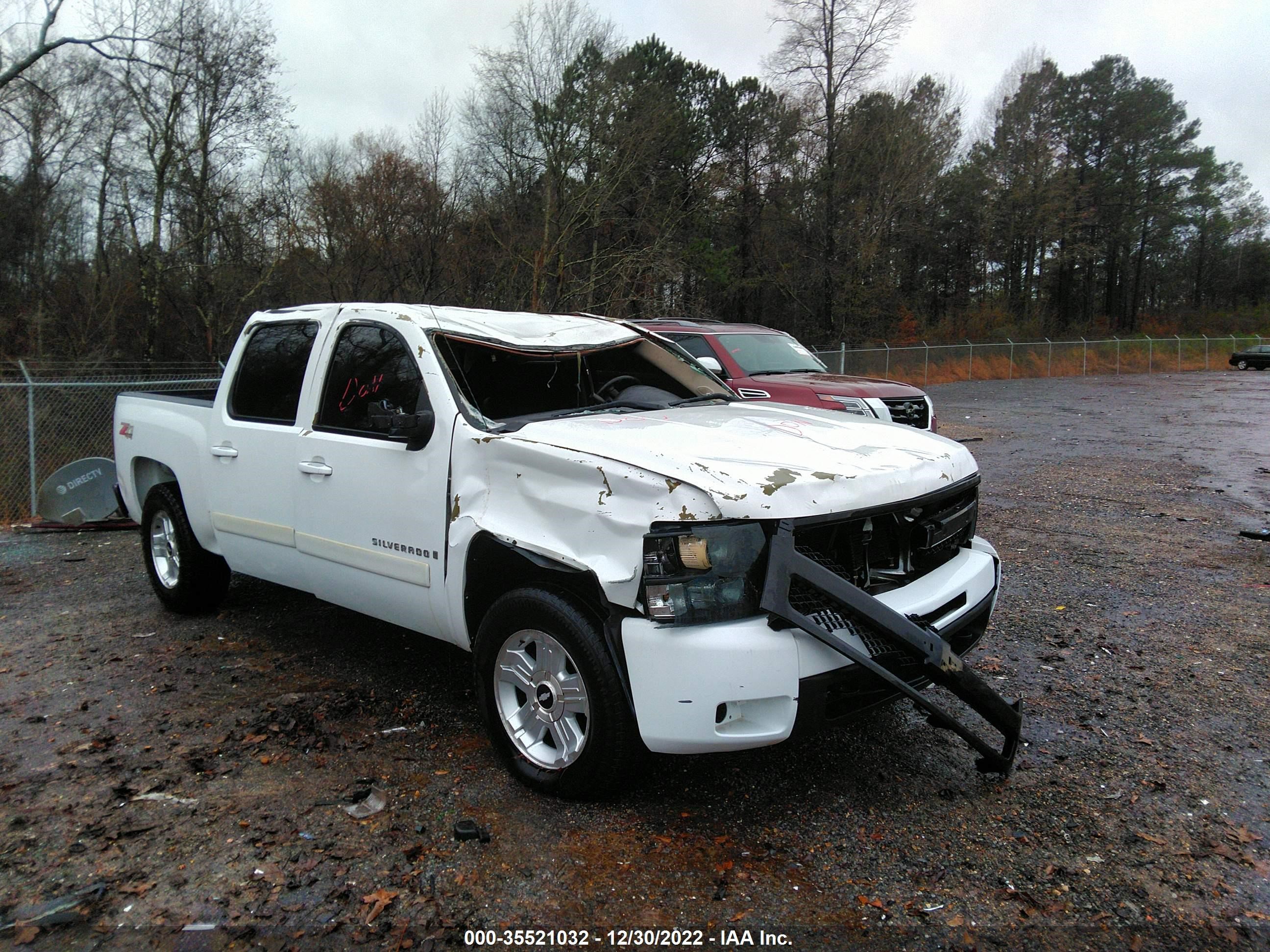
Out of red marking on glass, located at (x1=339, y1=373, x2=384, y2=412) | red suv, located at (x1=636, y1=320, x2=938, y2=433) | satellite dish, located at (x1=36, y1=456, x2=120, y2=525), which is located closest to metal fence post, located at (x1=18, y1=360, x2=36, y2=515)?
satellite dish, located at (x1=36, y1=456, x2=120, y2=525)

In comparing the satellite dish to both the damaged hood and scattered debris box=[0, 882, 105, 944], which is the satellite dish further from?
the damaged hood

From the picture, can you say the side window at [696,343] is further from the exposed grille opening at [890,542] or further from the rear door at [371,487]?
the exposed grille opening at [890,542]

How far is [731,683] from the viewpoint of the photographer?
2672 millimetres

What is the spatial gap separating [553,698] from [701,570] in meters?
0.80

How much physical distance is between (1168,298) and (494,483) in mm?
68434

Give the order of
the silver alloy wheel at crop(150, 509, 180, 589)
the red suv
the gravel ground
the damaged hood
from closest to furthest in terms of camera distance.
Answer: the gravel ground < the damaged hood < the silver alloy wheel at crop(150, 509, 180, 589) < the red suv

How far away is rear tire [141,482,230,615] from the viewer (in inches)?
208

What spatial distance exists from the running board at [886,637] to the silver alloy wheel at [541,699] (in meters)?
0.78

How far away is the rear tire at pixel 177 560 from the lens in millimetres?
5273

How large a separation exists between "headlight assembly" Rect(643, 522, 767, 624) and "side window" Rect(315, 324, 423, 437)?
1.54 meters

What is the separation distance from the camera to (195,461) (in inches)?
197

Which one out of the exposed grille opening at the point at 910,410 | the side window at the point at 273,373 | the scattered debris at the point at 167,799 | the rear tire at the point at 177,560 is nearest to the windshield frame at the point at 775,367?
the exposed grille opening at the point at 910,410

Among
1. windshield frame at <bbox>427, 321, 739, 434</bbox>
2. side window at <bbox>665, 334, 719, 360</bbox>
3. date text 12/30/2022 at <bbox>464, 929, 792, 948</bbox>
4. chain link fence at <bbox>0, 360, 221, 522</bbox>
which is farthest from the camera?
side window at <bbox>665, 334, 719, 360</bbox>

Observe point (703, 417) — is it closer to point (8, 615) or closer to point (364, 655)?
point (364, 655)
